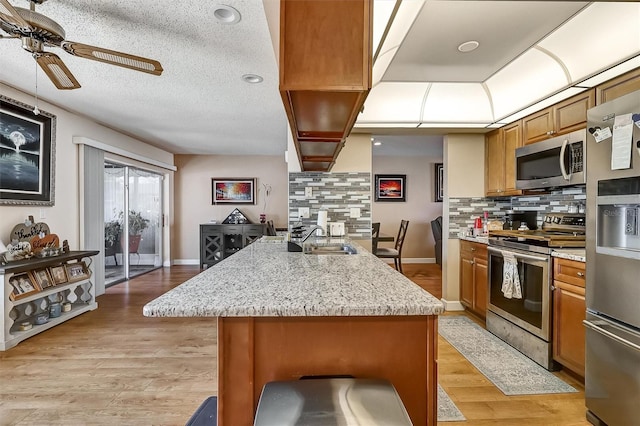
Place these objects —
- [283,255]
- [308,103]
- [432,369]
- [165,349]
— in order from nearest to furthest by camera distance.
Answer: [432,369] < [308,103] < [283,255] < [165,349]

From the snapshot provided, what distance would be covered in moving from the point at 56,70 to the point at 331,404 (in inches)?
107

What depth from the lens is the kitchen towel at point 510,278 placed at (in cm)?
266

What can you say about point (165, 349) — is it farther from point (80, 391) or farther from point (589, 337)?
point (589, 337)

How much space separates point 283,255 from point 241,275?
68 centimetres

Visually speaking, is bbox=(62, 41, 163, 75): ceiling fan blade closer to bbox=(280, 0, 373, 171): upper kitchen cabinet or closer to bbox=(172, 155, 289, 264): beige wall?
bbox=(280, 0, 373, 171): upper kitchen cabinet

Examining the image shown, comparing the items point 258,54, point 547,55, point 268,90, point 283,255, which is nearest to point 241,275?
point 283,255

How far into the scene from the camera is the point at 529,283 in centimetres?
255

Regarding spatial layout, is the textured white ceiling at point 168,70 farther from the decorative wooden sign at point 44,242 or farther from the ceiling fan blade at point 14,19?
the decorative wooden sign at point 44,242

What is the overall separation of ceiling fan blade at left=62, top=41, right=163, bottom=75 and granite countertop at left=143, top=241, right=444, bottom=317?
4.60 ft

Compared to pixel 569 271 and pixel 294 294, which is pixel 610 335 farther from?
Result: pixel 294 294

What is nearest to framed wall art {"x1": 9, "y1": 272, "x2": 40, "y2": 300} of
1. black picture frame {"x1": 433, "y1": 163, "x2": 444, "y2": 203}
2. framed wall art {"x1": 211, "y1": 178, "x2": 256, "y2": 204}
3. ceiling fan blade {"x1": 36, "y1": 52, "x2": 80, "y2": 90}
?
ceiling fan blade {"x1": 36, "y1": 52, "x2": 80, "y2": 90}

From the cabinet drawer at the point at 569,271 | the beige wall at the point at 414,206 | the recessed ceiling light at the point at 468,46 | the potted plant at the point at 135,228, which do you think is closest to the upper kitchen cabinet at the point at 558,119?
the recessed ceiling light at the point at 468,46

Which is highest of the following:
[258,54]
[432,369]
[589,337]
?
[258,54]

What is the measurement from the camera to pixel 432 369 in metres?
1.09
